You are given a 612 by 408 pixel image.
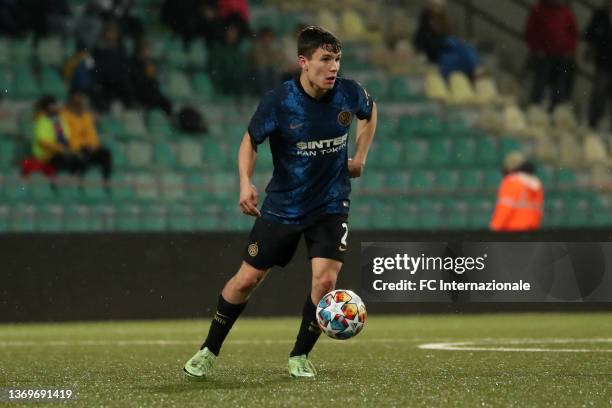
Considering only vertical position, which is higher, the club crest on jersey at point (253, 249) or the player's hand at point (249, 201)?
the player's hand at point (249, 201)

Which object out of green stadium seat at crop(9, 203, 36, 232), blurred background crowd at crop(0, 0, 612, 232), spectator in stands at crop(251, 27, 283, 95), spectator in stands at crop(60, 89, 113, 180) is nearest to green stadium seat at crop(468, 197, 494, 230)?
blurred background crowd at crop(0, 0, 612, 232)

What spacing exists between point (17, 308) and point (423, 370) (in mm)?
6048

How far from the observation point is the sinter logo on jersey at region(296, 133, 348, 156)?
6.79m

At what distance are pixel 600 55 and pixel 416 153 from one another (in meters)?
3.10

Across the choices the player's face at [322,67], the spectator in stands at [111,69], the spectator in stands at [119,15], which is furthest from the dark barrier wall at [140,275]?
the player's face at [322,67]

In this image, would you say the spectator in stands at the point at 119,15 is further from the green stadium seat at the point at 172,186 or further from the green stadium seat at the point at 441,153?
the green stadium seat at the point at 441,153

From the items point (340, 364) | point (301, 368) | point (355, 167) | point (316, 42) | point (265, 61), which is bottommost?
point (340, 364)

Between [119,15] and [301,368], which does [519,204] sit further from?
[301,368]

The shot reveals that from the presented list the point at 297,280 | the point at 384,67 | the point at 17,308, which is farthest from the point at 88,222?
the point at 384,67

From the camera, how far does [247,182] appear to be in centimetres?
666

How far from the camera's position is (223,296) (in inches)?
277

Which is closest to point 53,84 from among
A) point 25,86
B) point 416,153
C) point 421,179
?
point 25,86

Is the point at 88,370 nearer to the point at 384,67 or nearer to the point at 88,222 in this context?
the point at 88,222

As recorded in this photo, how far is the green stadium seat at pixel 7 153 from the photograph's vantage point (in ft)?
48.8
